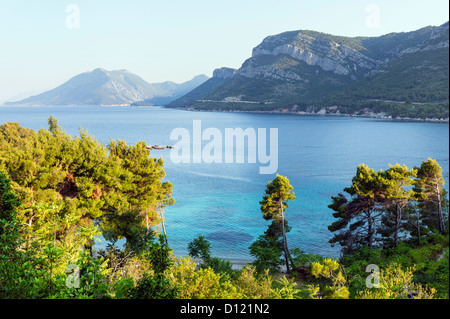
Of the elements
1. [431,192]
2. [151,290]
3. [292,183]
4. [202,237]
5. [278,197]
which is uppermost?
[151,290]

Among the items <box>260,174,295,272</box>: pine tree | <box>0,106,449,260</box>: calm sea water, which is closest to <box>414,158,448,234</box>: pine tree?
<box>0,106,449,260</box>: calm sea water

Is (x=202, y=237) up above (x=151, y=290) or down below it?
below

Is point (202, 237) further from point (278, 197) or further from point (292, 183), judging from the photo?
point (292, 183)

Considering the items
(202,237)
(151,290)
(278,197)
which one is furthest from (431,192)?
(151,290)

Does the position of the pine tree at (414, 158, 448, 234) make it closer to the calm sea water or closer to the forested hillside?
the forested hillside

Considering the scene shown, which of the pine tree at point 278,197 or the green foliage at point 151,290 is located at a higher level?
the green foliage at point 151,290

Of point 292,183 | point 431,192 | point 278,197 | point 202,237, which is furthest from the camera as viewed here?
point 292,183

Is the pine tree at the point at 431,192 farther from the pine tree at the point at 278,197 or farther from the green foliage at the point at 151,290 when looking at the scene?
the green foliage at the point at 151,290

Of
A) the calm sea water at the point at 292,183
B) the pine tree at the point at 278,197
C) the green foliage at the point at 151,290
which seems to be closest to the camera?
the green foliage at the point at 151,290

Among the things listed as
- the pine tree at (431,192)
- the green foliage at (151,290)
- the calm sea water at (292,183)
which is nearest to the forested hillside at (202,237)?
the pine tree at (431,192)

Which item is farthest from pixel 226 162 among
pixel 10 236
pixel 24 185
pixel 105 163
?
pixel 10 236

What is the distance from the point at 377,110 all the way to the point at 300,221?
517 ft

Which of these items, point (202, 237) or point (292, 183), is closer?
point (202, 237)

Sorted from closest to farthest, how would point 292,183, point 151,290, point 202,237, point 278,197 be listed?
point 151,290, point 202,237, point 278,197, point 292,183
